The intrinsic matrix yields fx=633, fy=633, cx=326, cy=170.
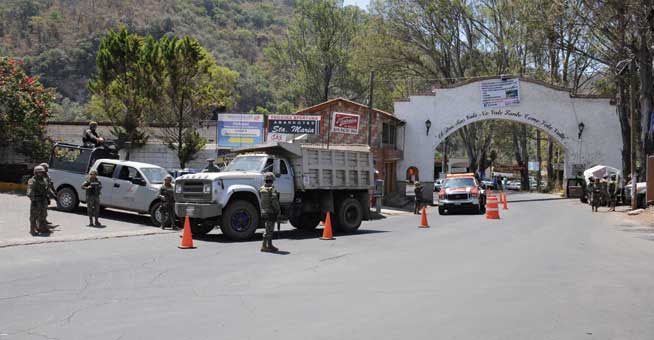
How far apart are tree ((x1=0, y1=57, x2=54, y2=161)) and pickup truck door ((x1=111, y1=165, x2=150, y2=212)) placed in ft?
35.2

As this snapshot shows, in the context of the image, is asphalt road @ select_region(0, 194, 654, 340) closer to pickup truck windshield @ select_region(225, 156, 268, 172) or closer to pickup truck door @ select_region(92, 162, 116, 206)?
pickup truck windshield @ select_region(225, 156, 268, 172)

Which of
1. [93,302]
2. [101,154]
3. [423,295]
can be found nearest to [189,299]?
[93,302]

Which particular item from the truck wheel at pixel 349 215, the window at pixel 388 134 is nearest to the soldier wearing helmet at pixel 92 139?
the truck wheel at pixel 349 215

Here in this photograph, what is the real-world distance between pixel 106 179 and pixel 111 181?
0.20m

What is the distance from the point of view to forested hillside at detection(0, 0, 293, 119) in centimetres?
10250

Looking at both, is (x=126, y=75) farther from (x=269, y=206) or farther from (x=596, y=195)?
(x=596, y=195)

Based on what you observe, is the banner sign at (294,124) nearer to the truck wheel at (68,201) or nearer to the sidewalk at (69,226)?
the sidewalk at (69,226)

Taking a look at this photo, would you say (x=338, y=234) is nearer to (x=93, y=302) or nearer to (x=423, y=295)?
(x=423, y=295)

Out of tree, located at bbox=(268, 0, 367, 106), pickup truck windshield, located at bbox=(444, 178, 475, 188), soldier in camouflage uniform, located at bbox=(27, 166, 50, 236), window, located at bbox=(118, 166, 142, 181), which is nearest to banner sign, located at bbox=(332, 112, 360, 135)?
pickup truck windshield, located at bbox=(444, 178, 475, 188)

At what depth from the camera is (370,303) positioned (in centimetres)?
844

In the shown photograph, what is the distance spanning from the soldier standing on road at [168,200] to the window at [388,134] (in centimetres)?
2090

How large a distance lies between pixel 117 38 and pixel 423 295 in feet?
76.0

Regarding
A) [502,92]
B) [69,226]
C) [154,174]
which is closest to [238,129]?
[154,174]

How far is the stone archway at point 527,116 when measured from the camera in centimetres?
3822
